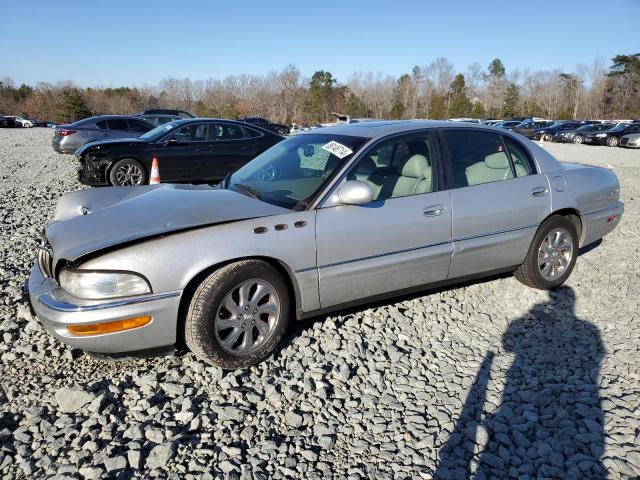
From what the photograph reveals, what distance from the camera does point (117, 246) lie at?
282 centimetres

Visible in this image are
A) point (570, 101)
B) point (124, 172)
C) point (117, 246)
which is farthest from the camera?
Answer: point (570, 101)

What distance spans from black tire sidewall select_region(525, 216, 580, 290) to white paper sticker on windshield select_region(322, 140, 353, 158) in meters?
1.94

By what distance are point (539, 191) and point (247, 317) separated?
9.15 feet

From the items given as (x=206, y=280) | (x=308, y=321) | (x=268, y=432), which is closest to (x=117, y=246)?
(x=206, y=280)

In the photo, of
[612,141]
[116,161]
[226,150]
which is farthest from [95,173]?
[612,141]

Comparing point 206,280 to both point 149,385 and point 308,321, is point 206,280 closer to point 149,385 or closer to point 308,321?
point 149,385

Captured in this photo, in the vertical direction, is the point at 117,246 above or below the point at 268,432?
above

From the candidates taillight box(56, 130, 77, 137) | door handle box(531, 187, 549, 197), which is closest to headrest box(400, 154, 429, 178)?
door handle box(531, 187, 549, 197)

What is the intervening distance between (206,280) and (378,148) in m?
1.66

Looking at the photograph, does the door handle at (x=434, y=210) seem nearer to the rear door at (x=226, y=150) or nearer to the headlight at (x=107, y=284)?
the headlight at (x=107, y=284)

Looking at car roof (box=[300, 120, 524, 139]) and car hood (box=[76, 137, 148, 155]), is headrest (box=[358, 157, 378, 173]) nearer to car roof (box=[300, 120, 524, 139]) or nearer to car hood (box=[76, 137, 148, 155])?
car roof (box=[300, 120, 524, 139])

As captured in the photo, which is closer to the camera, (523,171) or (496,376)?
(496,376)

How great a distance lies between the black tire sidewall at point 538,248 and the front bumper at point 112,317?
311cm

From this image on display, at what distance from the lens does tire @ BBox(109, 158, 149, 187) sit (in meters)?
9.00
